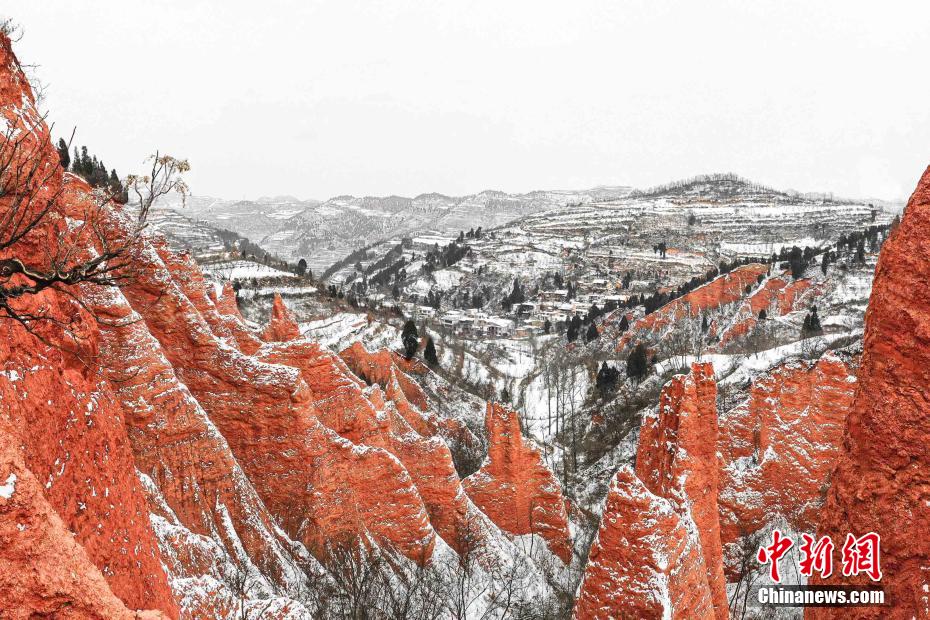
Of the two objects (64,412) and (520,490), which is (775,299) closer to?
(520,490)

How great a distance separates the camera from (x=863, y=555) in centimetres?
665

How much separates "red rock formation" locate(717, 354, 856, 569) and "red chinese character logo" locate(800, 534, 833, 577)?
66.1 ft

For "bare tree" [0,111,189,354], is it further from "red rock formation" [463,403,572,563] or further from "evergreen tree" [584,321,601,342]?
"evergreen tree" [584,321,601,342]

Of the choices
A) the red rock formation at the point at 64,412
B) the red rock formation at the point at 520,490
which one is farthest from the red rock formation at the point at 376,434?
the red rock formation at the point at 64,412

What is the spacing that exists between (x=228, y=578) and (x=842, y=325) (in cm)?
7872

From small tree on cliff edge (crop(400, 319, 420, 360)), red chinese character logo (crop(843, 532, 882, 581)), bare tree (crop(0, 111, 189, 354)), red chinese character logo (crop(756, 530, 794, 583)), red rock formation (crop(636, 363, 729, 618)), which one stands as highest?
bare tree (crop(0, 111, 189, 354))

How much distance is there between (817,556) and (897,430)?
7.51 feet

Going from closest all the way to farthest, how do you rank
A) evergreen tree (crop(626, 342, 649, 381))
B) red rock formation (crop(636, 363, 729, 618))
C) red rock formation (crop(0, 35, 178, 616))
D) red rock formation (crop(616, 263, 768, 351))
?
red rock formation (crop(0, 35, 178, 616))
red rock formation (crop(636, 363, 729, 618))
evergreen tree (crop(626, 342, 649, 381))
red rock formation (crop(616, 263, 768, 351))

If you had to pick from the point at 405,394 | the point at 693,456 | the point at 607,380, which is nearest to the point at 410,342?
the point at 405,394

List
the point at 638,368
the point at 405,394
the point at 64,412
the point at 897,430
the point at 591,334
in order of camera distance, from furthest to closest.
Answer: the point at 591,334 < the point at 638,368 < the point at 405,394 < the point at 64,412 < the point at 897,430

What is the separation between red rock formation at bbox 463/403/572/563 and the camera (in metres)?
25.2

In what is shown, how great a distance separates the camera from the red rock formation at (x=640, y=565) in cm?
1049

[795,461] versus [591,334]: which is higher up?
[795,461]

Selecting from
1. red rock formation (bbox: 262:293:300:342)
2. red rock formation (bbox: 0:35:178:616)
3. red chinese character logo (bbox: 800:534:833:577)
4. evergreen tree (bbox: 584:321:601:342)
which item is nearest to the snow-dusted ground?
evergreen tree (bbox: 584:321:601:342)
